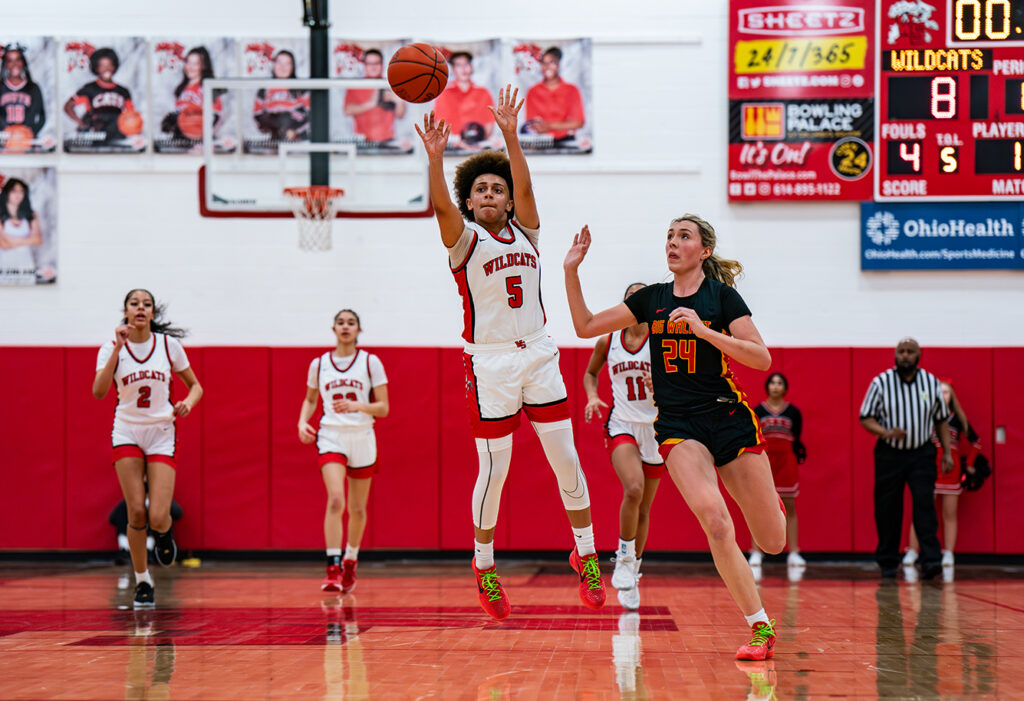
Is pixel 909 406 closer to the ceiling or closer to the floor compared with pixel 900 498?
closer to the ceiling

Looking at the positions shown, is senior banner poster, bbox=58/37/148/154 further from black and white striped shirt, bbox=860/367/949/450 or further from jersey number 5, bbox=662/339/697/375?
jersey number 5, bbox=662/339/697/375

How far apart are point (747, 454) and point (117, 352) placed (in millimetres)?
4672

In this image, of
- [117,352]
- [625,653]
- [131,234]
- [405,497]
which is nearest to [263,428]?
[405,497]

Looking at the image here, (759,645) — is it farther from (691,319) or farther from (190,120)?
(190,120)

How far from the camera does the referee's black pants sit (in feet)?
30.5

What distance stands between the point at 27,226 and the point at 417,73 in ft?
24.8

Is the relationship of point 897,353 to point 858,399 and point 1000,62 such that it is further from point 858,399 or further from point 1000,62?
point 1000,62

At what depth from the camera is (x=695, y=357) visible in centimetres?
479

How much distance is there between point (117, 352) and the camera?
725cm

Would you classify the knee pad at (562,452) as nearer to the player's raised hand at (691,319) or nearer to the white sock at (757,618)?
the player's raised hand at (691,319)

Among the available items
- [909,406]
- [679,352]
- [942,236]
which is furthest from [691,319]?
[942,236]

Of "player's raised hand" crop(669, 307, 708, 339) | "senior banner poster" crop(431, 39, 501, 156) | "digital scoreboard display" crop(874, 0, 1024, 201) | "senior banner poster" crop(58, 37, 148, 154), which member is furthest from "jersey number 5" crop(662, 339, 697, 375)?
"senior banner poster" crop(58, 37, 148, 154)

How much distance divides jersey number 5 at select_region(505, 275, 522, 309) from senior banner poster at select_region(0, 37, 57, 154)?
27.4 ft

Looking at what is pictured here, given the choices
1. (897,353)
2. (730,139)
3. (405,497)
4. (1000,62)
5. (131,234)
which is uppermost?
(1000,62)
